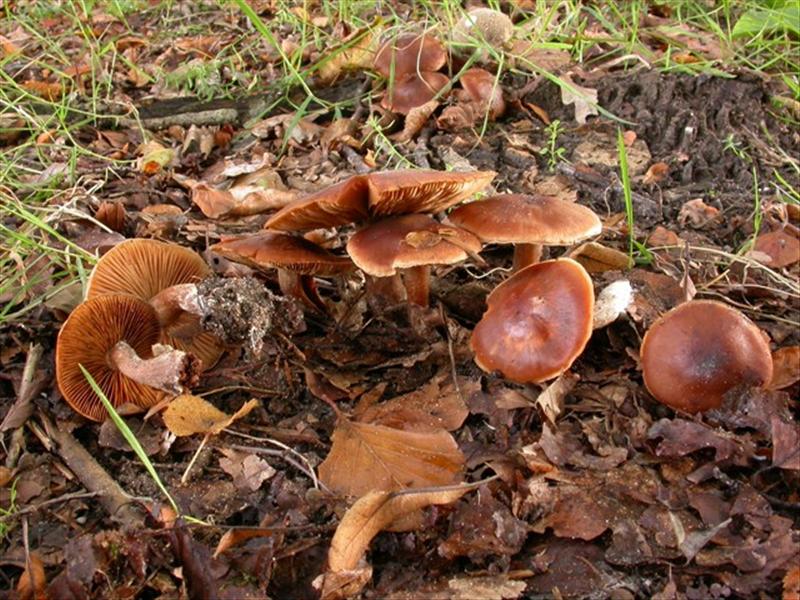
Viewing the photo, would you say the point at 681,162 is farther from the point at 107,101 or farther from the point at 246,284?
the point at 107,101

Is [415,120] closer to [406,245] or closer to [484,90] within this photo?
[484,90]

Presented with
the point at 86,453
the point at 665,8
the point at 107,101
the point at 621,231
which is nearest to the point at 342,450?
the point at 86,453

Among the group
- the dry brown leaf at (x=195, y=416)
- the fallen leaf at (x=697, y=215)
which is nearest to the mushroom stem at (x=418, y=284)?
the dry brown leaf at (x=195, y=416)

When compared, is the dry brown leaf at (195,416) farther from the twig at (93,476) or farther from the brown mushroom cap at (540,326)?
the brown mushroom cap at (540,326)

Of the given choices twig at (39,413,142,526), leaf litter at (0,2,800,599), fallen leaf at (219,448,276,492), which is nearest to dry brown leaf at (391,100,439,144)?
leaf litter at (0,2,800,599)

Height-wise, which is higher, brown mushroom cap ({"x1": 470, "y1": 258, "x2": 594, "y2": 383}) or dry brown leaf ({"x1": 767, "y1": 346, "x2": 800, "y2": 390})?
brown mushroom cap ({"x1": 470, "y1": 258, "x2": 594, "y2": 383})

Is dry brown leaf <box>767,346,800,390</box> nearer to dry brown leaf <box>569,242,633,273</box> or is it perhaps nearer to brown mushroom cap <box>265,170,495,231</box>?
dry brown leaf <box>569,242,633,273</box>

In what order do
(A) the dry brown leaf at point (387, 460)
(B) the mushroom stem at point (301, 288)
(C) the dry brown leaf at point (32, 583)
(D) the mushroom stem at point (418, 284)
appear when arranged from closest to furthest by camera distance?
(C) the dry brown leaf at point (32, 583), (A) the dry brown leaf at point (387, 460), (D) the mushroom stem at point (418, 284), (B) the mushroom stem at point (301, 288)
